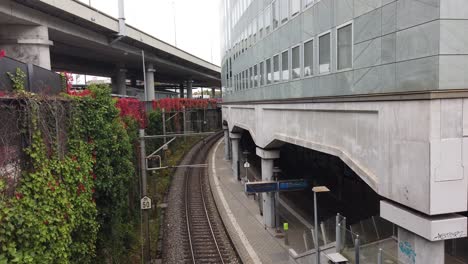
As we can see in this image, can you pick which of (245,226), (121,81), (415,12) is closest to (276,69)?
(245,226)

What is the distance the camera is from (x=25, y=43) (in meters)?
21.0

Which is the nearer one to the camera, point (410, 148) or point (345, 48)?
point (410, 148)

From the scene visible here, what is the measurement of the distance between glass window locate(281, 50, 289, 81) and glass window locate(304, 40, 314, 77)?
6.86 feet

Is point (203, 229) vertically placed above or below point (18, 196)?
below

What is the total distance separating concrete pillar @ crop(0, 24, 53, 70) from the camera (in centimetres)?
2064

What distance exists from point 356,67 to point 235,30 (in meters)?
21.6

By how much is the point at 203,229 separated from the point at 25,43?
14065 mm

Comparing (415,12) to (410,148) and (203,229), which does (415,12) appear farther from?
(203,229)

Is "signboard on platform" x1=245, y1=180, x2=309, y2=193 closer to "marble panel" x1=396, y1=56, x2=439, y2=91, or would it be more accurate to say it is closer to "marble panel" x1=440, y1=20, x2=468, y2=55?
"marble panel" x1=396, y1=56, x2=439, y2=91

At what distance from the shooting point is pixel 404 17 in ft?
28.1

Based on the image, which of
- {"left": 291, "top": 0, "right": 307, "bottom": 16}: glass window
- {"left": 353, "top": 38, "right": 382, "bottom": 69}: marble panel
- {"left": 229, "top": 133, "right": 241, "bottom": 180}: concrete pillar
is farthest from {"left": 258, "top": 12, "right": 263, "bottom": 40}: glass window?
{"left": 229, "top": 133, "right": 241, "bottom": 180}: concrete pillar

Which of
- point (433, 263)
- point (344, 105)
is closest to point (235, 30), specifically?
point (344, 105)

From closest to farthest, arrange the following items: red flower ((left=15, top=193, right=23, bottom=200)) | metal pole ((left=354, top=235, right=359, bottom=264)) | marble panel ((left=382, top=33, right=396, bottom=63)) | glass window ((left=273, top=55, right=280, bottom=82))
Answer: red flower ((left=15, top=193, right=23, bottom=200)) → marble panel ((left=382, top=33, right=396, bottom=63)) → metal pole ((left=354, top=235, right=359, bottom=264)) → glass window ((left=273, top=55, right=280, bottom=82))

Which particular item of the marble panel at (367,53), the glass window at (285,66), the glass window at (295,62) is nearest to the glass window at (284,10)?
the glass window at (285,66)
